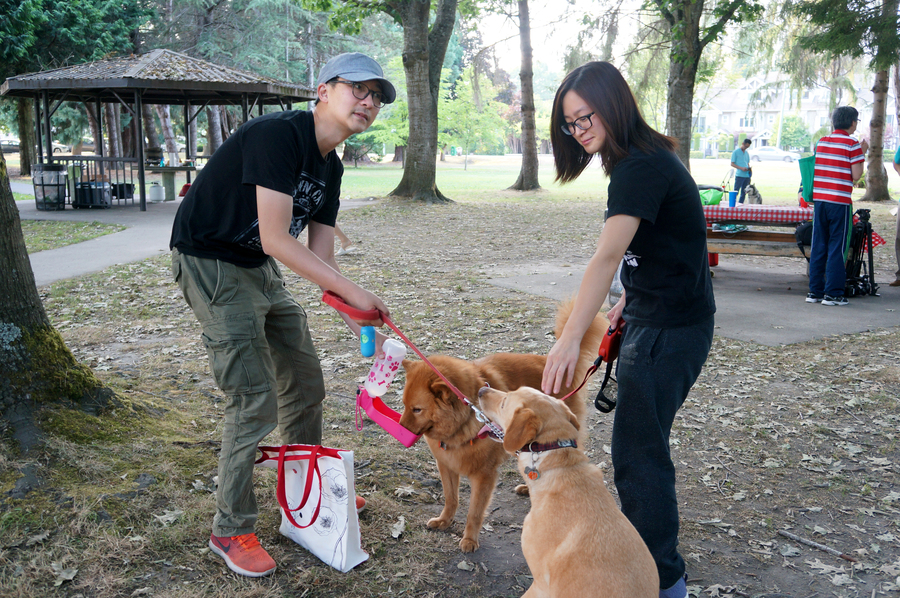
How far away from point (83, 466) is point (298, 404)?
3.87ft

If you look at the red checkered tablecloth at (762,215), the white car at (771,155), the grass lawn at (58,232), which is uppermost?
the white car at (771,155)

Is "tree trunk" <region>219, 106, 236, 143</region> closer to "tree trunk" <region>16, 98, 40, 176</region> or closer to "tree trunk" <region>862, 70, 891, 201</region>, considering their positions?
"tree trunk" <region>16, 98, 40, 176</region>

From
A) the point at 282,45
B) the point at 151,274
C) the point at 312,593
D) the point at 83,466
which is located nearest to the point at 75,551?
the point at 83,466

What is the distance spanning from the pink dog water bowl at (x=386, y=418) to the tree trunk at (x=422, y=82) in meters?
18.3

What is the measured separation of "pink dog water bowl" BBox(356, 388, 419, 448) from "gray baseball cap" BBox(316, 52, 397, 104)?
1478 mm

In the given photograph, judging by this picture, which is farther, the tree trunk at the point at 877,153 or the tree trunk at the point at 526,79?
the tree trunk at the point at 526,79

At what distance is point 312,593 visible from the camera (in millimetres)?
2867

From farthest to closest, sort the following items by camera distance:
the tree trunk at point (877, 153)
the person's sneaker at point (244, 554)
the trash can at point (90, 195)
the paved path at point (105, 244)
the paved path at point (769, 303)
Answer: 1. the tree trunk at point (877, 153)
2. the trash can at point (90, 195)
3. the paved path at point (105, 244)
4. the paved path at point (769, 303)
5. the person's sneaker at point (244, 554)

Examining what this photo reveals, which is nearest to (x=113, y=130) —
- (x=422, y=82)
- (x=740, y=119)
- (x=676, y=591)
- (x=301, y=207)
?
(x=422, y=82)

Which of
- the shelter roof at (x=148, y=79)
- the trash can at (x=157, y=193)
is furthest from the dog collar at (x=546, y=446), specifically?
the trash can at (x=157, y=193)

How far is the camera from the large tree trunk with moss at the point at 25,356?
3.48 m

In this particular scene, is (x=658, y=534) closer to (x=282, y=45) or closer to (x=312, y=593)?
(x=312, y=593)

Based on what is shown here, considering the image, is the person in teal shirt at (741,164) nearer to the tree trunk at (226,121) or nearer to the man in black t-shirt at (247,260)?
the man in black t-shirt at (247,260)

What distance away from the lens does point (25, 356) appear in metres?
3.60
